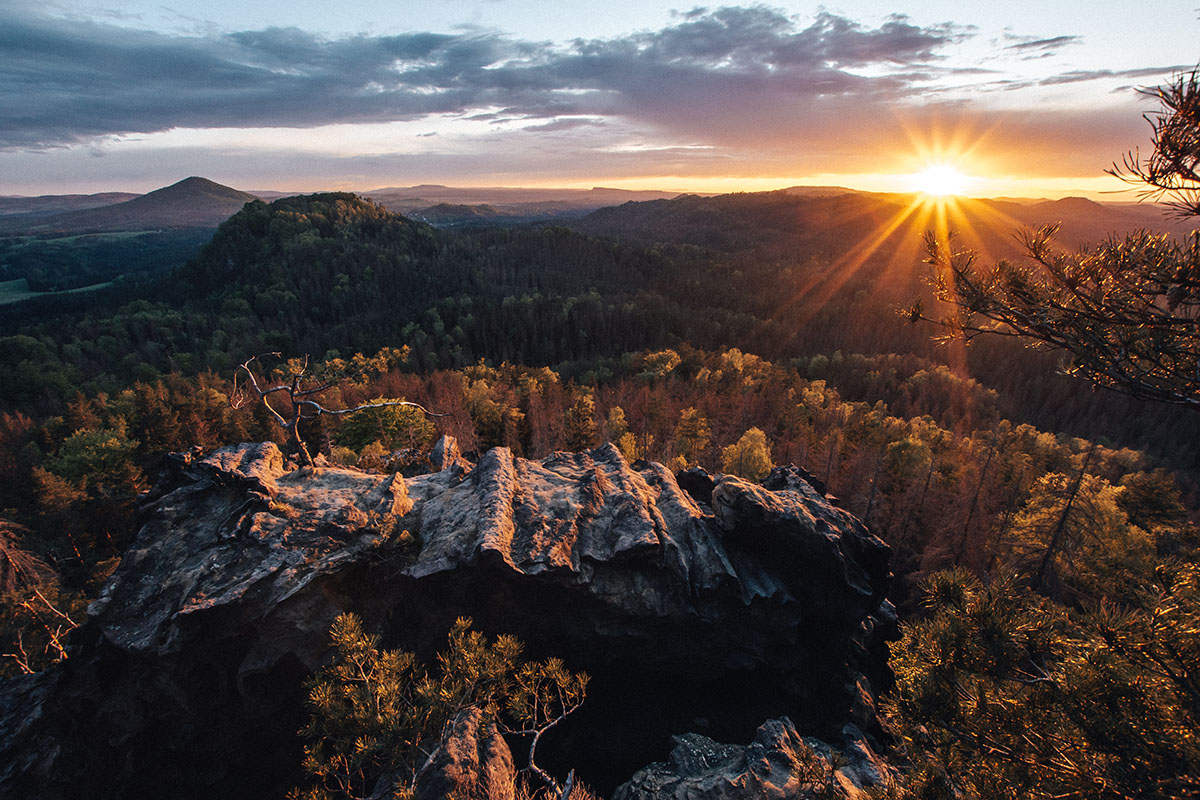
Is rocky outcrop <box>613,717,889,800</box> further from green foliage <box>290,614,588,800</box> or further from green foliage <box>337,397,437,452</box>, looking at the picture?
green foliage <box>337,397,437,452</box>

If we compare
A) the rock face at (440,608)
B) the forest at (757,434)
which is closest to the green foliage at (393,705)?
the forest at (757,434)

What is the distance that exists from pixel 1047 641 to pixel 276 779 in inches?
800

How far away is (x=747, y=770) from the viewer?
12.0 m

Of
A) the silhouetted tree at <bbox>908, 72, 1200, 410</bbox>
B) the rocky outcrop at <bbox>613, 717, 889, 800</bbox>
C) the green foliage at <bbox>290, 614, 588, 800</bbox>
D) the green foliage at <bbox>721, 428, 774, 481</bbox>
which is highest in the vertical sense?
the silhouetted tree at <bbox>908, 72, 1200, 410</bbox>

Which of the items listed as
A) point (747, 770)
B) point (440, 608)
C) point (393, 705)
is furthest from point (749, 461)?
point (393, 705)

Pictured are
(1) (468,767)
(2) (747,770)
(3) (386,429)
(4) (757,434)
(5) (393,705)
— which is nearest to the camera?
(5) (393,705)

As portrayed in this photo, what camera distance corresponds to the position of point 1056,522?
28.1 metres

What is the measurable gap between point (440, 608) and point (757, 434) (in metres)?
40.1

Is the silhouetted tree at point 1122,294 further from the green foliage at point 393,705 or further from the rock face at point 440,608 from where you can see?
the rock face at point 440,608

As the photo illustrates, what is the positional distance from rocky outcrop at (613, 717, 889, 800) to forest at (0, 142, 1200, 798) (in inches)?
57.7

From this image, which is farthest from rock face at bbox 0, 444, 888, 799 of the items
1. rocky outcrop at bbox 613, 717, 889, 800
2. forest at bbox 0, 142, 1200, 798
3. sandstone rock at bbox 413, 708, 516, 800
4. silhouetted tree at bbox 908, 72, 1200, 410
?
silhouetted tree at bbox 908, 72, 1200, 410

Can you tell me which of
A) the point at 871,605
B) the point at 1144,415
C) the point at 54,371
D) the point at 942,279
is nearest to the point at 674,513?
the point at 871,605

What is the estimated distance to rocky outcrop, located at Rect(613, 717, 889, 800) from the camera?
11.6 m

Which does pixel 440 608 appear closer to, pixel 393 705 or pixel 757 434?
pixel 393 705
